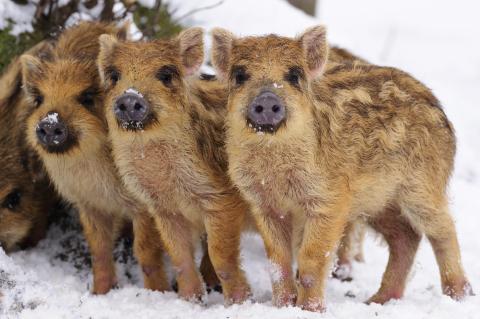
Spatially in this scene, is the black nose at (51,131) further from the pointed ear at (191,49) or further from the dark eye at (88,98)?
the pointed ear at (191,49)

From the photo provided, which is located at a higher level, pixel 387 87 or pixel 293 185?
pixel 387 87

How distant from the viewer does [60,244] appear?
299 inches

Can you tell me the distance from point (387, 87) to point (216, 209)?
168 centimetres

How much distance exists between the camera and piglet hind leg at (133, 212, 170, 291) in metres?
6.48

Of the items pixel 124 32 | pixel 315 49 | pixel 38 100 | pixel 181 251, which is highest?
pixel 315 49

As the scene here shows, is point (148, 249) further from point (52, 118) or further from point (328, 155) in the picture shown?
point (328, 155)

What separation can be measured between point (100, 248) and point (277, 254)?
68.2 inches

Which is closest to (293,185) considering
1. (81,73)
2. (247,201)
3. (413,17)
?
(247,201)

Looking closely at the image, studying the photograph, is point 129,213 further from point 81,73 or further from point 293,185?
point 293,185

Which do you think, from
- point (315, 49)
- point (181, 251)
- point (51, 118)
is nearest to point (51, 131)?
point (51, 118)

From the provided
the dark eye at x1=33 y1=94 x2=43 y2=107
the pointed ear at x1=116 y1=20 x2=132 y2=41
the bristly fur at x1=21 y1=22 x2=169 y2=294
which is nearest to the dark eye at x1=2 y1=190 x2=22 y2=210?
the bristly fur at x1=21 y1=22 x2=169 y2=294

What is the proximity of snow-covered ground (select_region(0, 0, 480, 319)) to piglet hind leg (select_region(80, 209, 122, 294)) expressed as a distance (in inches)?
6.1

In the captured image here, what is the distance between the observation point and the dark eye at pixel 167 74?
→ 591cm

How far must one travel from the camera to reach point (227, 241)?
597 cm
